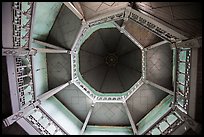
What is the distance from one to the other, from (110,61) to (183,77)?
579 inches

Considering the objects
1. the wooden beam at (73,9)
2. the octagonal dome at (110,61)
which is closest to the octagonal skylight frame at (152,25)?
the wooden beam at (73,9)

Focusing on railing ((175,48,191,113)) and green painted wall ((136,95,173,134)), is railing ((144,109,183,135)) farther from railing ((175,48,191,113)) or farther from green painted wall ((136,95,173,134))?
green painted wall ((136,95,173,134))

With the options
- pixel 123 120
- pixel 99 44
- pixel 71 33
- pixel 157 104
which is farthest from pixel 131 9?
pixel 99 44

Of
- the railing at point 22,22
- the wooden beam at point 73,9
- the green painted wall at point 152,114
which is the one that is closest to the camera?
the railing at point 22,22

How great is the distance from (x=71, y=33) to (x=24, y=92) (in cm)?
730

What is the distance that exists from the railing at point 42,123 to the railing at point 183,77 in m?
9.15

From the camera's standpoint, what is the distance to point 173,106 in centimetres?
1397

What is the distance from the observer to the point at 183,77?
40.8 feet

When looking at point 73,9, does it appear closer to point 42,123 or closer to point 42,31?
point 42,31

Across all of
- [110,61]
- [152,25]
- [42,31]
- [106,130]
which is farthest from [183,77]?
[110,61]

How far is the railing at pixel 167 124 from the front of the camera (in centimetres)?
1245

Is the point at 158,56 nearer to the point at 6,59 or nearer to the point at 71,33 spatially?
the point at 71,33

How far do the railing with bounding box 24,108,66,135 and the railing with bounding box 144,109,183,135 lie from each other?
7153 millimetres

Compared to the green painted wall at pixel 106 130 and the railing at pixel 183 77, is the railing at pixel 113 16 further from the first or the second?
the green painted wall at pixel 106 130
